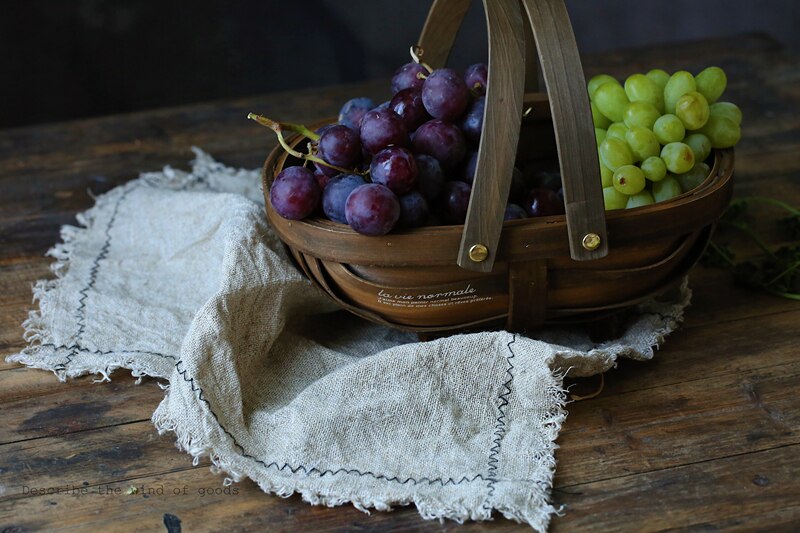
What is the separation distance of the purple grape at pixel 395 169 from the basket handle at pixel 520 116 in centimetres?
9

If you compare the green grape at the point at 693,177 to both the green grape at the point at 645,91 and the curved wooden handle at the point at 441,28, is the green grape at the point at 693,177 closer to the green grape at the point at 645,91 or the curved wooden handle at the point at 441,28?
the green grape at the point at 645,91

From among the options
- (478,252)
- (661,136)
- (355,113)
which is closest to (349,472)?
(478,252)

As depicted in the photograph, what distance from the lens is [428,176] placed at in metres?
1.11

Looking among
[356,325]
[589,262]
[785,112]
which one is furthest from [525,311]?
[785,112]

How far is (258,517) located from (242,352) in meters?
0.27

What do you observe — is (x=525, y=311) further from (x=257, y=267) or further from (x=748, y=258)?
(x=748, y=258)

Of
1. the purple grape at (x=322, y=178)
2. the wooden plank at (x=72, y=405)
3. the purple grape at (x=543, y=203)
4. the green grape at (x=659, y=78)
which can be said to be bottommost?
the wooden plank at (x=72, y=405)

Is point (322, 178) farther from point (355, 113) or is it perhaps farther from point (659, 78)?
point (659, 78)

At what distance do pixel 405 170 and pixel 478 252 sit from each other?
0.13 m

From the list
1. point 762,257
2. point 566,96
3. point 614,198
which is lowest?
point 762,257

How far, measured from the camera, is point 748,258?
4.69 ft

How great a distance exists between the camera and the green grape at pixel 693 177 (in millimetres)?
1216

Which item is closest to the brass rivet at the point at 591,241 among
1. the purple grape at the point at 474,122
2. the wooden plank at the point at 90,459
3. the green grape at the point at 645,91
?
the purple grape at the point at 474,122

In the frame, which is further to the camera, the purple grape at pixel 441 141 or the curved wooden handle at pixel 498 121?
the purple grape at pixel 441 141
